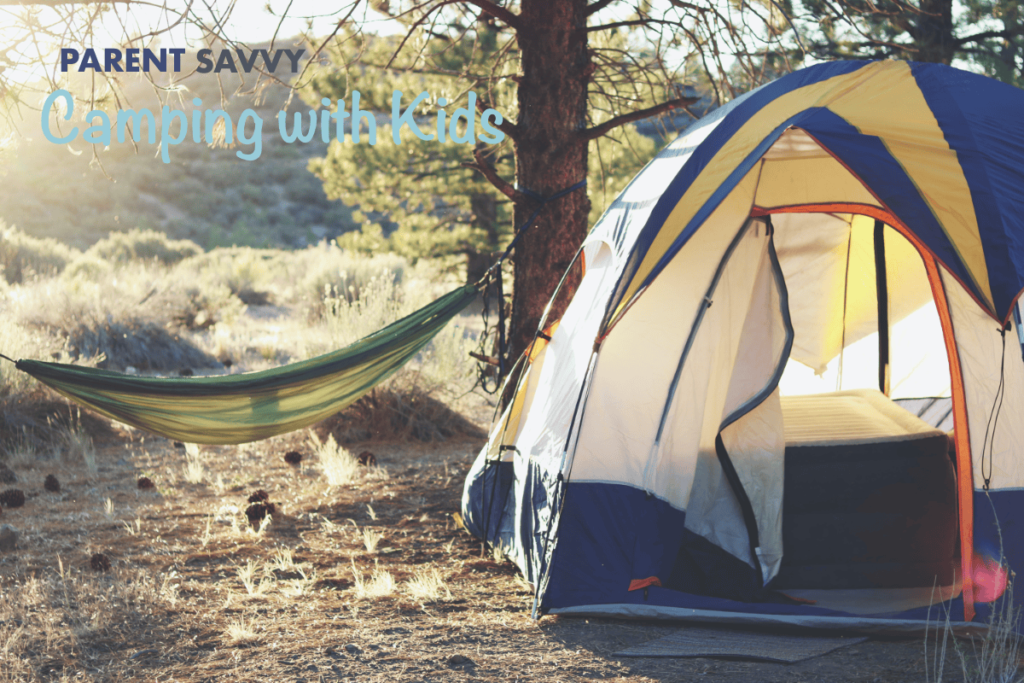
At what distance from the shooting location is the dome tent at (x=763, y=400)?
256 centimetres

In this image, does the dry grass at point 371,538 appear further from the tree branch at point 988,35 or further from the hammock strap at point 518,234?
the tree branch at point 988,35

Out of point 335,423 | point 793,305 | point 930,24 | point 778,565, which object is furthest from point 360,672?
point 930,24

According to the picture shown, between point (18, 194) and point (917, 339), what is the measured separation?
27.0 metres

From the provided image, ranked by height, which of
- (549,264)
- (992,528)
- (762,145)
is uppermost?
(762,145)

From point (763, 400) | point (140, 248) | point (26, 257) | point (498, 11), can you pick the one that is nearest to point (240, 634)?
point (763, 400)

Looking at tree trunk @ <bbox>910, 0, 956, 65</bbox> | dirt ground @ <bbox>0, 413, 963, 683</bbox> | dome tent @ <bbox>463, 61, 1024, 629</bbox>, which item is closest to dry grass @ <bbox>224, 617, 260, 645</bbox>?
dirt ground @ <bbox>0, 413, 963, 683</bbox>

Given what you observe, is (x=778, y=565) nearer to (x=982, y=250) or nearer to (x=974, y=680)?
(x=974, y=680)

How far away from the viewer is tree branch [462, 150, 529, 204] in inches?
147

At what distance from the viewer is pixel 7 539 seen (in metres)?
3.46

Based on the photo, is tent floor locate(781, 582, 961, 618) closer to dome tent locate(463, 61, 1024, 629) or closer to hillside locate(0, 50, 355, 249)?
dome tent locate(463, 61, 1024, 629)

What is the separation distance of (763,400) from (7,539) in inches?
129

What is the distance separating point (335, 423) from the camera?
18.7 ft

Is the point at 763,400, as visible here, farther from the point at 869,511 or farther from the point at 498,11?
the point at 498,11

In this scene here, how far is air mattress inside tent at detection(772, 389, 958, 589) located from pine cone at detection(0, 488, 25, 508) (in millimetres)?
3650
